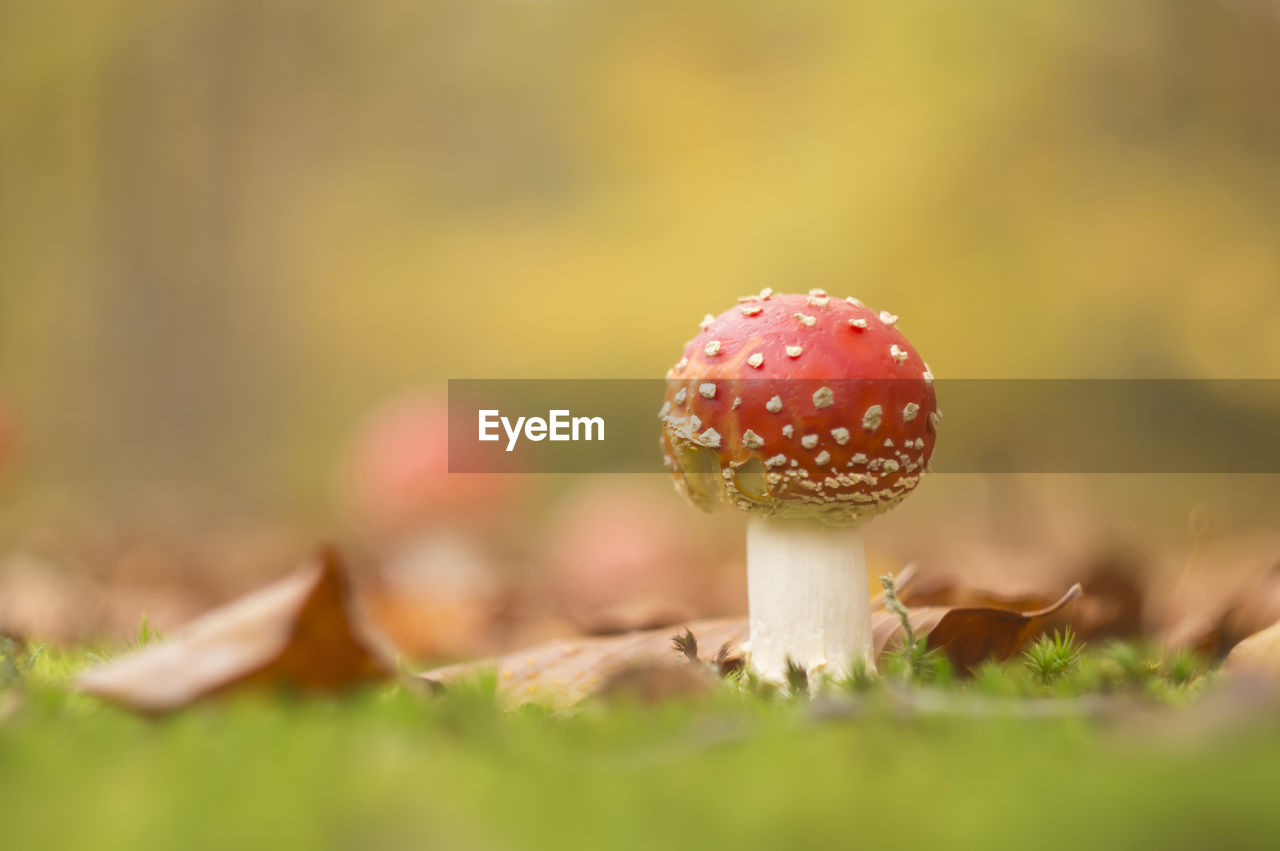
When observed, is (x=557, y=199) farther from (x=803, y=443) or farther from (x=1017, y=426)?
(x=803, y=443)

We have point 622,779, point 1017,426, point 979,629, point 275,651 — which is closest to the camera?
point 622,779

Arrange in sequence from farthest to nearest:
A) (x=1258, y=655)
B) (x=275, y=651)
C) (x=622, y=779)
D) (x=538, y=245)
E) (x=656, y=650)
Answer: (x=538, y=245), (x=656, y=650), (x=1258, y=655), (x=275, y=651), (x=622, y=779)

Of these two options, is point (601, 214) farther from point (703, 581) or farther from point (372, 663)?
point (372, 663)

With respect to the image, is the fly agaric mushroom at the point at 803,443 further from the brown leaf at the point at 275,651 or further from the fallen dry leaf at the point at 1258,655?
the brown leaf at the point at 275,651

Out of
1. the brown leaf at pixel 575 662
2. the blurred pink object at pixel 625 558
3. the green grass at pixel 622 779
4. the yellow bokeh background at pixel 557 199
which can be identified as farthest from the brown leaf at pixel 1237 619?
the yellow bokeh background at pixel 557 199

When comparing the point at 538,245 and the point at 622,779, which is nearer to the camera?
the point at 622,779

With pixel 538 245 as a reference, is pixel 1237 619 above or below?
below

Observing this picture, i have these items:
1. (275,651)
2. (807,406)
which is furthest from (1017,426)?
(275,651)

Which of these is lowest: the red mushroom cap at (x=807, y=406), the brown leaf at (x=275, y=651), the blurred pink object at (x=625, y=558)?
the blurred pink object at (x=625, y=558)
